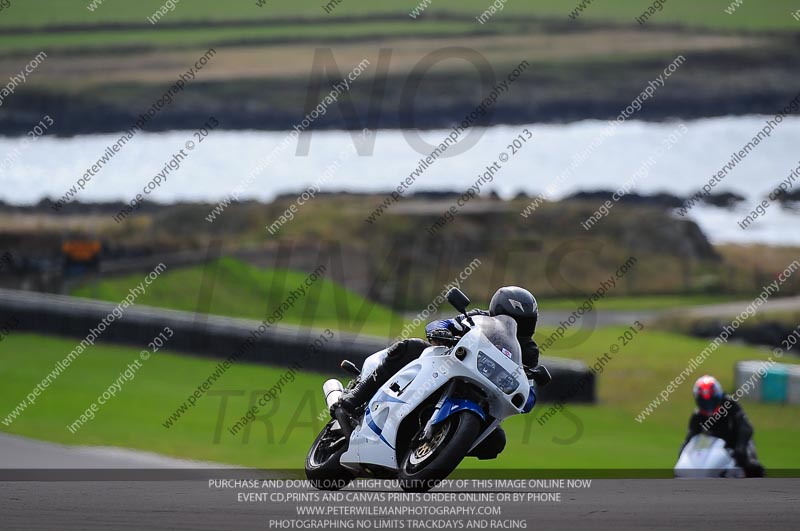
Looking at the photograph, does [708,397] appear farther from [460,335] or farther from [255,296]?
[255,296]

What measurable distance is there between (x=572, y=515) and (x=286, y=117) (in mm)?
27681

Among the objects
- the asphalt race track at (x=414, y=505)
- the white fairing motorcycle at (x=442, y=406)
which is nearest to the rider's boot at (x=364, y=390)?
the white fairing motorcycle at (x=442, y=406)

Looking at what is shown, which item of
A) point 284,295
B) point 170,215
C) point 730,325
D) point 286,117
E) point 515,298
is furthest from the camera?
point 286,117

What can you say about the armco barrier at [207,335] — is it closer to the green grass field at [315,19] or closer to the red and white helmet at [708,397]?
the red and white helmet at [708,397]

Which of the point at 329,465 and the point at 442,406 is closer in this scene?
the point at 442,406

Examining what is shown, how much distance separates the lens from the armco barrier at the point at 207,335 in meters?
19.2

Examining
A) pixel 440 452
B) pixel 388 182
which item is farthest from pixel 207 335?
pixel 440 452

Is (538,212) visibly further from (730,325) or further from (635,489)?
(635,489)

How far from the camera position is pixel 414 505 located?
680cm

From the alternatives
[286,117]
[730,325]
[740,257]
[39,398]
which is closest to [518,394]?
[39,398]

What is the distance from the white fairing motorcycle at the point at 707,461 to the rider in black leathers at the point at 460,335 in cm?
308

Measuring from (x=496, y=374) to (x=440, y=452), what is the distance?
0.56m

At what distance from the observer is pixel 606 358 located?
22.8m

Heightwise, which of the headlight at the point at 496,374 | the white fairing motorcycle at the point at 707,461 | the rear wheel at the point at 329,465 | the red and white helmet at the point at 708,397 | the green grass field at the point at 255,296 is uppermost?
the headlight at the point at 496,374
